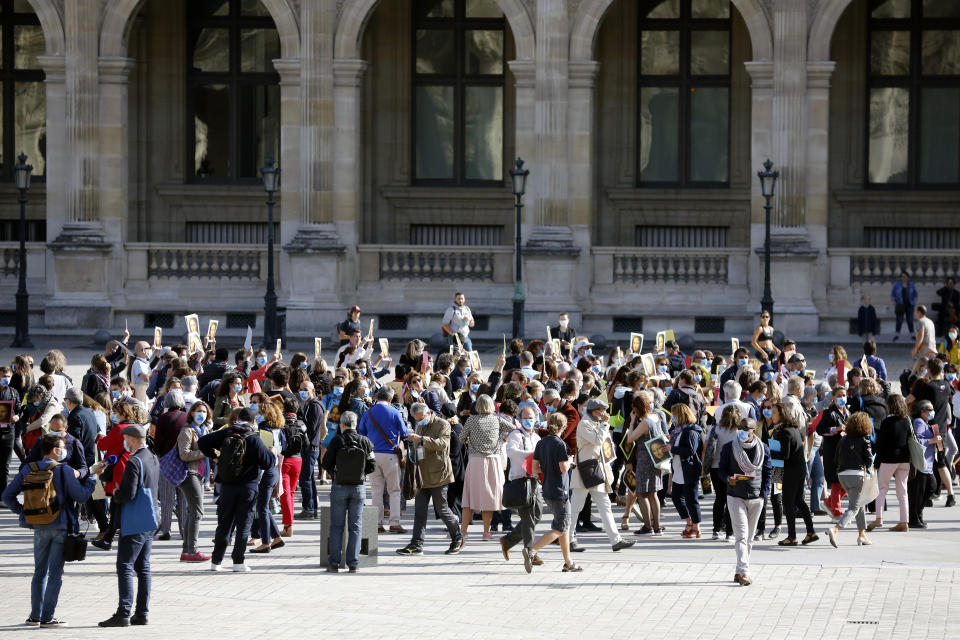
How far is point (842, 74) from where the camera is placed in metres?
39.8

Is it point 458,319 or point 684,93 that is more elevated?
point 684,93

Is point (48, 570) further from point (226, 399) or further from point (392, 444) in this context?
point (392, 444)

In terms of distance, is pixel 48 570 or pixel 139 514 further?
pixel 139 514

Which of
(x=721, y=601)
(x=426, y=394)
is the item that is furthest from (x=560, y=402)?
(x=721, y=601)

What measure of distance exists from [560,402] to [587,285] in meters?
18.2

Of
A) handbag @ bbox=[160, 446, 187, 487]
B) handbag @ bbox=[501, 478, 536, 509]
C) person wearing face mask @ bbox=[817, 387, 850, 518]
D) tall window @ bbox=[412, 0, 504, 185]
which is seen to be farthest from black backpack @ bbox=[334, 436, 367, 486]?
tall window @ bbox=[412, 0, 504, 185]

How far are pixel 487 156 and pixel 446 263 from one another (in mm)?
4554

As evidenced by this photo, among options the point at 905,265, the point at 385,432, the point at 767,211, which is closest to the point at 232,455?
the point at 385,432

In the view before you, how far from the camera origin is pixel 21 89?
4175 centimetres

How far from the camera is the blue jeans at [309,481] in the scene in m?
19.2

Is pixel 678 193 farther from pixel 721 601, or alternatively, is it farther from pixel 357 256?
pixel 721 601

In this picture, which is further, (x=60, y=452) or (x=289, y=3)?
(x=289, y=3)

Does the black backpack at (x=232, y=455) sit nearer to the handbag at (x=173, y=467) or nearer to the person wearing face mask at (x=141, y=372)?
the handbag at (x=173, y=467)

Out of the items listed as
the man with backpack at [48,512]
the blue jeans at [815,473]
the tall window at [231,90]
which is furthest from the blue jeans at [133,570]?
the tall window at [231,90]
